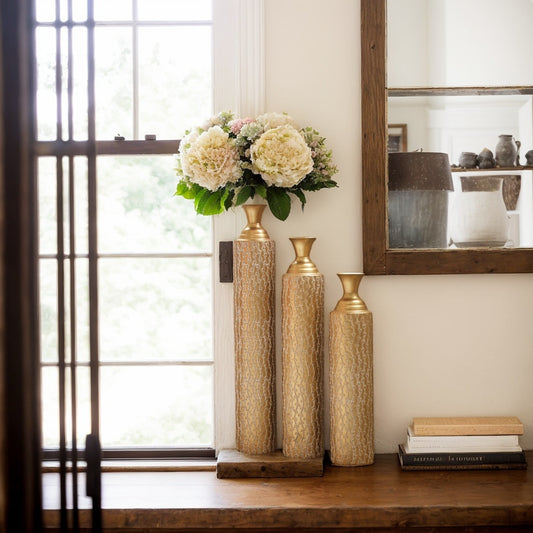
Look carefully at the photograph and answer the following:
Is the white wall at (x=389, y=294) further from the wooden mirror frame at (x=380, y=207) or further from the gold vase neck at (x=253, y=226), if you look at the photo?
the gold vase neck at (x=253, y=226)

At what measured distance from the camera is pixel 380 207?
2.19 meters

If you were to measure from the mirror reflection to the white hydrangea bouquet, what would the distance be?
0.30m

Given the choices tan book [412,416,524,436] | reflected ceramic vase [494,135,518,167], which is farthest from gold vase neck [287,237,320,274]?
reflected ceramic vase [494,135,518,167]

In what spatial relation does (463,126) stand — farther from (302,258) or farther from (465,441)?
(465,441)

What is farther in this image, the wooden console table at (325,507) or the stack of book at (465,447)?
the stack of book at (465,447)

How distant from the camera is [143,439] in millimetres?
2369

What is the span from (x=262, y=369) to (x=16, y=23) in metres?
1.44

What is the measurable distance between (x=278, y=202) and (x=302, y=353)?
0.47m

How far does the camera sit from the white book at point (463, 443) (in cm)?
207

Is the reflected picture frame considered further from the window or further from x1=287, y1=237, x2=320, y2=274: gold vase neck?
the window

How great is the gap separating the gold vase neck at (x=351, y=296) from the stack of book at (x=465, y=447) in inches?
16.8

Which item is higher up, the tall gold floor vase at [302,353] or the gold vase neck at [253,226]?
the gold vase neck at [253,226]

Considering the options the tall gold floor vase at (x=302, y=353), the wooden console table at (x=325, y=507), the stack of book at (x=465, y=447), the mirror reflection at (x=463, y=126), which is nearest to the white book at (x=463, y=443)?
the stack of book at (x=465, y=447)

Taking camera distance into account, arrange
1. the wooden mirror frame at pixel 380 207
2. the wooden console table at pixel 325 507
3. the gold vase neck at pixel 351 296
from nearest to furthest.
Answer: the wooden console table at pixel 325 507 → the gold vase neck at pixel 351 296 → the wooden mirror frame at pixel 380 207
